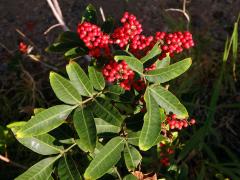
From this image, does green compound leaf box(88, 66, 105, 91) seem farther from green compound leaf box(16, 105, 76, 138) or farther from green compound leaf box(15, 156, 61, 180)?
green compound leaf box(15, 156, 61, 180)

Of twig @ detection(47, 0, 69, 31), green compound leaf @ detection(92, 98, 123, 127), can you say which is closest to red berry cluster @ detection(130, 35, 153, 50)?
green compound leaf @ detection(92, 98, 123, 127)

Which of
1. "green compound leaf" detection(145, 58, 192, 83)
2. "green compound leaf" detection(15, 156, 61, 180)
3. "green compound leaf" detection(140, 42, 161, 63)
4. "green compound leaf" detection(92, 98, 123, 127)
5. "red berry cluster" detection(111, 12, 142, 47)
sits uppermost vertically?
"red berry cluster" detection(111, 12, 142, 47)

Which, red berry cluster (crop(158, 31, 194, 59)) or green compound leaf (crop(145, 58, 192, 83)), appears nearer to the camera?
Result: green compound leaf (crop(145, 58, 192, 83))

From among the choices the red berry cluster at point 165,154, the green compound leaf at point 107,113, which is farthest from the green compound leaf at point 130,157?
the red berry cluster at point 165,154

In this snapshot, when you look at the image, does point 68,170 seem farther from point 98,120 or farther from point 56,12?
point 56,12

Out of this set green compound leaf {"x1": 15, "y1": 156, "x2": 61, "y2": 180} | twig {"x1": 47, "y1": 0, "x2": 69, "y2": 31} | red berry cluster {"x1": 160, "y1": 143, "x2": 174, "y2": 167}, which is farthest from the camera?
Result: red berry cluster {"x1": 160, "y1": 143, "x2": 174, "y2": 167}

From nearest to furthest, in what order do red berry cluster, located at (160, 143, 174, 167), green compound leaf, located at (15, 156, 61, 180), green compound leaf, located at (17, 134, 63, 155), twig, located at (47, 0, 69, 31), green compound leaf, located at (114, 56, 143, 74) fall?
green compound leaf, located at (114, 56, 143, 74)
green compound leaf, located at (15, 156, 61, 180)
green compound leaf, located at (17, 134, 63, 155)
twig, located at (47, 0, 69, 31)
red berry cluster, located at (160, 143, 174, 167)

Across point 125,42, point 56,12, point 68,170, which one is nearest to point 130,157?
point 68,170
